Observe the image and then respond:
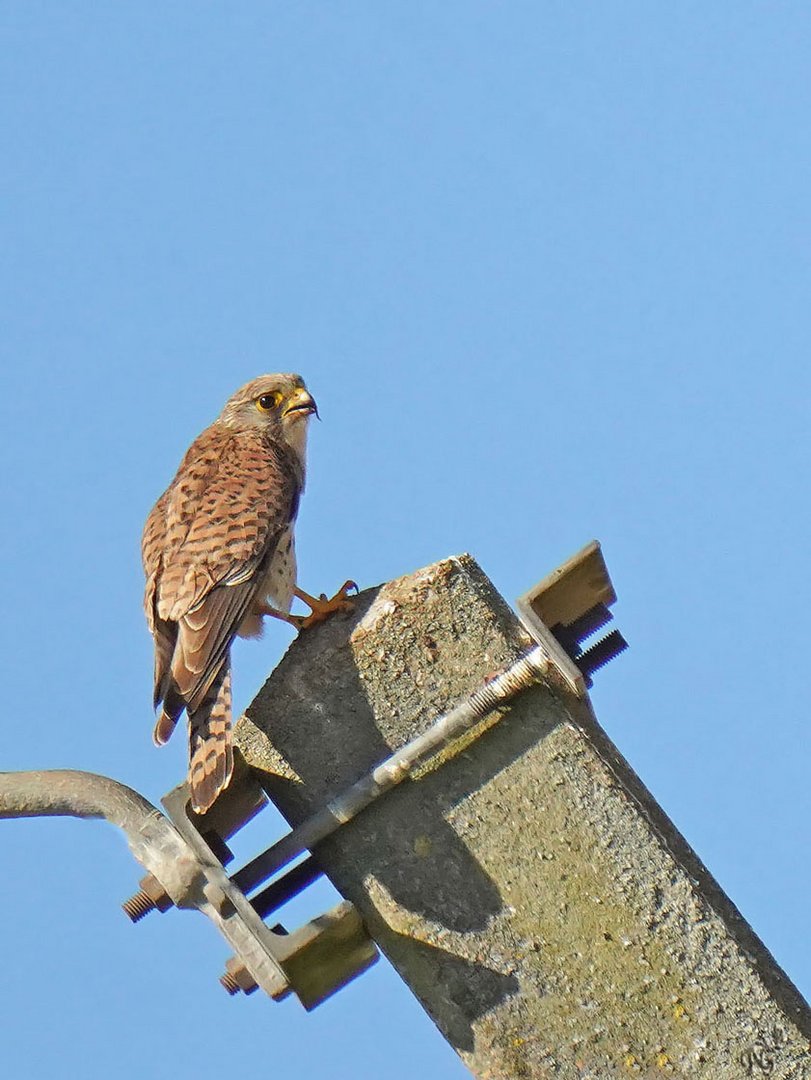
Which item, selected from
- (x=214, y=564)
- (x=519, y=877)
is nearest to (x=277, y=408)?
(x=214, y=564)

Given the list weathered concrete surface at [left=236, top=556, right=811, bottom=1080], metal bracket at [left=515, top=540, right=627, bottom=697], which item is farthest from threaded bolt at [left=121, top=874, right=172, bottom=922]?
metal bracket at [left=515, top=540, right=627, bottom=697]

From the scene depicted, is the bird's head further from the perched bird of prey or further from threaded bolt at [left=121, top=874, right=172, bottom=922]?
threaded bolt at [left=121, top=874, right=172, bottom=922]

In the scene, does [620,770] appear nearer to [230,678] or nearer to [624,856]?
[624,856]

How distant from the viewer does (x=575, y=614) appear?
3119 millimetres

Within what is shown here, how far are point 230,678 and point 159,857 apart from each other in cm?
171

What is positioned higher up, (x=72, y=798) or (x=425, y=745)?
(x=72, y=798)

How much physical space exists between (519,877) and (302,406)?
4.42 meters

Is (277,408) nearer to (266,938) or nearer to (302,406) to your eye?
(302,406)

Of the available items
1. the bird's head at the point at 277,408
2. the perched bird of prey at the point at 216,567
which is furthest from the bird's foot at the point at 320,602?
the bird's head at the point at 277,408

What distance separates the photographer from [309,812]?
3.06m

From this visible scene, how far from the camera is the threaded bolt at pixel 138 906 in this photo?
3037 mm

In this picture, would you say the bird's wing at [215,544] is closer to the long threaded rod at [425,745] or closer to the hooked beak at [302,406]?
the hooked beak at [302,406]

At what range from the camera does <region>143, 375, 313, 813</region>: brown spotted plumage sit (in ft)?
14.7

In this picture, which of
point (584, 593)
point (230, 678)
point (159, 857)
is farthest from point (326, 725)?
point (230, 678)
